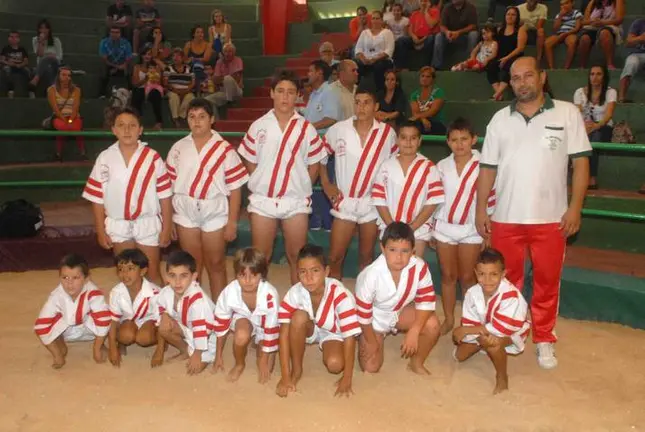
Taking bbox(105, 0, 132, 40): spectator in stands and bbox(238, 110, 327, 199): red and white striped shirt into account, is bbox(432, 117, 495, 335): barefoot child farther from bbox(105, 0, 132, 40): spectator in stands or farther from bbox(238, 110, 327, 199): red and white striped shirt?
bbox(105, 0, 132, 40): spectator in stands

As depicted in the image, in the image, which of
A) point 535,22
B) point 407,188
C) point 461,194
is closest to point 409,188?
point 407,188

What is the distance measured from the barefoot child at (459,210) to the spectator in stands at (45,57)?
755 centimetres

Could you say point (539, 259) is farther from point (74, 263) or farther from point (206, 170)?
point (74, 263)

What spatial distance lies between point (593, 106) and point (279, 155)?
144 inches

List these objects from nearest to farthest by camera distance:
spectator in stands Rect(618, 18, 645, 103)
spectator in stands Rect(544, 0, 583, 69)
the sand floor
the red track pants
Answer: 1. the sand floor
2. the red track pants
3. spectator in stands Rect(618, 18, 645, 103)
4. spectator in stands Rect(544, 0, 583, 69)

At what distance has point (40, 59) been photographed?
1020 cm

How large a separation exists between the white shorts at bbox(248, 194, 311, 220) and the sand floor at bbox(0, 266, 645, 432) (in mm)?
905

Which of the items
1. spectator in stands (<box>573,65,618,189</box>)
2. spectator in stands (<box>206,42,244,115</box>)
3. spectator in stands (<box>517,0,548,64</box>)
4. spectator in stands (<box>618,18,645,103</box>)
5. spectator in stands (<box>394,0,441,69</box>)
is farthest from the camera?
spectator in stands (<box>206,42,244,115</box>)

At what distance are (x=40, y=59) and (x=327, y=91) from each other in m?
5.77

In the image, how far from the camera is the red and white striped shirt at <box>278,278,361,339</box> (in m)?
3.88

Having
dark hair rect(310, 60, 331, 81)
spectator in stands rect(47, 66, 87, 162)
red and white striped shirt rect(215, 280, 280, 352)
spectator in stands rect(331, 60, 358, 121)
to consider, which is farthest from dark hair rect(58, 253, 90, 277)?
spectator in stands rect(47, 66, 87, 162)

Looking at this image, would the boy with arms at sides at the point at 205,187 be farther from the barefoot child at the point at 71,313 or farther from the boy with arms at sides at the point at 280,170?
the barefoot child at the point at 71,313

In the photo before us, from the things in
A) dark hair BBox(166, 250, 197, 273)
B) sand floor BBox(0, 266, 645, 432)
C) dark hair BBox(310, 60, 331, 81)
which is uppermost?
dark hair BBox(310, 60, 331, 81)

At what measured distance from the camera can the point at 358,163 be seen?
15.5 ft
